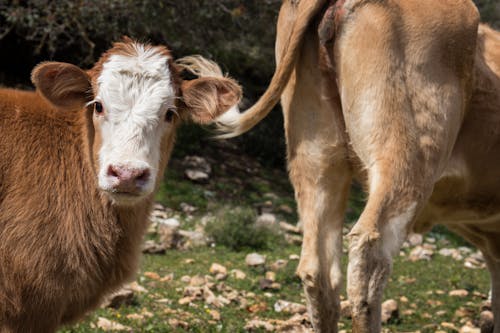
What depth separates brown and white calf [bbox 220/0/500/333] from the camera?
4996 mm

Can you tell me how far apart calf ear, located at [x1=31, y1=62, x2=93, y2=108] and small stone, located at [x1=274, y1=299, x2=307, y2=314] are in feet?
11.3

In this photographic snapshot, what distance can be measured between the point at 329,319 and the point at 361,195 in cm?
1123

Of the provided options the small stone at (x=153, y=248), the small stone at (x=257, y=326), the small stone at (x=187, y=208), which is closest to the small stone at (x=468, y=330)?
the small stone at (x=257, y=326)

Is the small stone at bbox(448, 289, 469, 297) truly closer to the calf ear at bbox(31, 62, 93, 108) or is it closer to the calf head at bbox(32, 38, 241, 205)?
the calf head at bbox(32, 38, 241, 205)

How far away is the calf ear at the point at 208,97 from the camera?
558 centimetres

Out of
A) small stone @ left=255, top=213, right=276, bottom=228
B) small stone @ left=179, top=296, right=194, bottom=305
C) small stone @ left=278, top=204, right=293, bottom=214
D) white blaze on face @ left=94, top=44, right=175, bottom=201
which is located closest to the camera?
white blaze on face @ left=94, top=44, right=175, bottom=201

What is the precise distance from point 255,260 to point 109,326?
370cm

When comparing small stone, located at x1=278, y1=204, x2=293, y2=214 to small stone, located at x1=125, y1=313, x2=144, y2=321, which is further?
small stone, located at x1=278, y1=204, x2=293, y2=214

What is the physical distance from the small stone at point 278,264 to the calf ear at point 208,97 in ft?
14.5

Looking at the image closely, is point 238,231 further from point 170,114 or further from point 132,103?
point 132,103

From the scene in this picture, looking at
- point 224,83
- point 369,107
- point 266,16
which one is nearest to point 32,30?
point 266,16

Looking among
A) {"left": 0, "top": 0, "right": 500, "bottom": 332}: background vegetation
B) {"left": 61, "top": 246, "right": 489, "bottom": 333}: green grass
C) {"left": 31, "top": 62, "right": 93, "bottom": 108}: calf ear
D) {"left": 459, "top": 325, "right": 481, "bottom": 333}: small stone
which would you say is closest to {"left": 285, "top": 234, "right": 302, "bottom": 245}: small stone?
{"left": 0, "top": 0, "right": 500, "bottom": 332}: background vegetation

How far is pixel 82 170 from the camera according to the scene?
5348 mm

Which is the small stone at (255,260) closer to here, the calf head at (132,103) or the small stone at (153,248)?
the small stone at (153,248)
